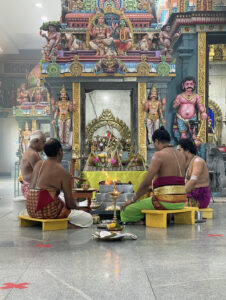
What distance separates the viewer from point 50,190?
5875mm

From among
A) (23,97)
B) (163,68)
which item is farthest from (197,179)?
(23,97)

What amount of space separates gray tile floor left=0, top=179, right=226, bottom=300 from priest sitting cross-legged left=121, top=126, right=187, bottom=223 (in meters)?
0.45

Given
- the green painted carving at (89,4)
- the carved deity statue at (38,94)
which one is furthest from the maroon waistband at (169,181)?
the carved deity statue at (38,94)

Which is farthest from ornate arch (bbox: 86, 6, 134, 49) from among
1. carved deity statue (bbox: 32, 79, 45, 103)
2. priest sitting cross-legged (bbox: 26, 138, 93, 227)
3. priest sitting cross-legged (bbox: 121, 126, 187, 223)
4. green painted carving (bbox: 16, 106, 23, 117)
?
carved deity statue (bbox: 32, 79, 45, 103)

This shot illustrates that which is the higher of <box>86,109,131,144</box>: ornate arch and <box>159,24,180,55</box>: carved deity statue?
<box>159,24,180,55</box>: carved deity statue

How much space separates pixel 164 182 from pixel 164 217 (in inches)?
18.9

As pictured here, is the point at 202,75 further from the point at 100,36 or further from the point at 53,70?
the point at 53,70

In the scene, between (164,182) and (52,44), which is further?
(52,44)

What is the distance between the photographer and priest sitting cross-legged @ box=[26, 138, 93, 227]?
5844mm

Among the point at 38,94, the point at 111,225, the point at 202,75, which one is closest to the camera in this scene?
the point at 111,225

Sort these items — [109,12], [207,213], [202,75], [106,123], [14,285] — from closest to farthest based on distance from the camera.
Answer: [14,285]
[207,213]
[202,75]
[109,12]
[106,123]

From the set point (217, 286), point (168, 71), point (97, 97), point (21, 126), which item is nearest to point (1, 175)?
point (21, 126)

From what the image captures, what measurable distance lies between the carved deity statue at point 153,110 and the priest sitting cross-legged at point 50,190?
9265mm

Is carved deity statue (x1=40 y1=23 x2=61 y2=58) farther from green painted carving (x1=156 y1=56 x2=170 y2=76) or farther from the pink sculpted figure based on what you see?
the pink sculpted figure
